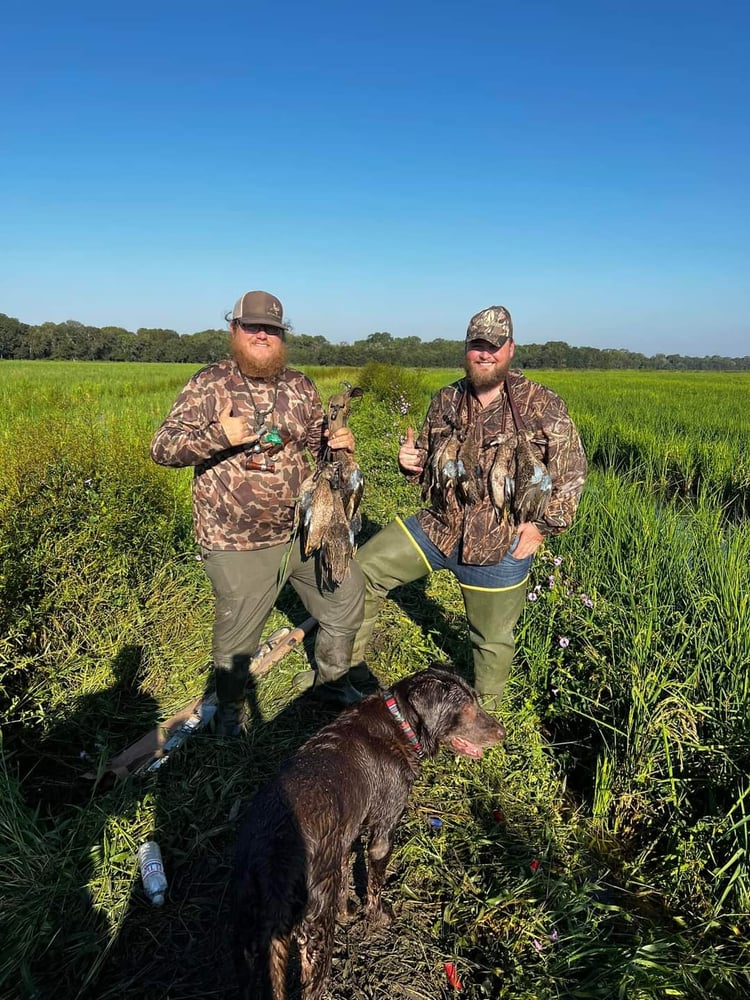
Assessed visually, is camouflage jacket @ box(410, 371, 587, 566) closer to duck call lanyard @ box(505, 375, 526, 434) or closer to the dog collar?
duck call lanyard @ box(505, 375, 526, 434)

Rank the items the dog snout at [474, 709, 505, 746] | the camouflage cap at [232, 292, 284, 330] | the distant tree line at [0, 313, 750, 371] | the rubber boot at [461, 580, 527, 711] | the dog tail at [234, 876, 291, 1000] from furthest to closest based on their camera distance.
A: 1. the distant tree line at [0, 313, 750, 371]
2. the rubber boot at [461, 580, 527, 711]
3. the camouflage cap at [232, 292, 284, 330]
4. the dog snout at [474, 709, 505, 746]
5. the dog tail at [234, 876, 291, 1000]

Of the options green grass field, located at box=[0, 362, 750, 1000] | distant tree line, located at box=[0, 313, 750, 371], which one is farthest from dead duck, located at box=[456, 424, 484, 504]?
distant tree line, located at box=[0, 313, 750, 371]

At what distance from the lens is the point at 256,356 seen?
321 centimetres

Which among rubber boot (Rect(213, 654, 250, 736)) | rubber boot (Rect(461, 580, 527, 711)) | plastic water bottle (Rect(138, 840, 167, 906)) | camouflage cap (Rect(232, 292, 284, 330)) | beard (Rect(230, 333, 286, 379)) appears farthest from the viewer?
rubber boot (Rect(461, 580, 527, 711))

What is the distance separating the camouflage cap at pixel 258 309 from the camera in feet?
10.1

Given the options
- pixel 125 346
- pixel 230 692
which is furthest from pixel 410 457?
pixel 125 346

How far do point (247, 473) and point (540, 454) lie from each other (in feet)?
5.85

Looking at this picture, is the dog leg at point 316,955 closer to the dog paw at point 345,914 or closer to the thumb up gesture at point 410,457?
the dog paw at point 345,914

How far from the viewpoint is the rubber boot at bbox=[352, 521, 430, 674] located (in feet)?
12.1

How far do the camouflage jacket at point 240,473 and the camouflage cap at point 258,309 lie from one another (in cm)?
36

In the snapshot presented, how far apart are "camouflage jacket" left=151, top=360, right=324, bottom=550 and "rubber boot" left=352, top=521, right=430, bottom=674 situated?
0.66 meters

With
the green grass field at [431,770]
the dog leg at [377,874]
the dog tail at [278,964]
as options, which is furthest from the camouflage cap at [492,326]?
the dog tail at [278,964]

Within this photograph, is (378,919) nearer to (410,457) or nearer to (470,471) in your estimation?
(470,471)

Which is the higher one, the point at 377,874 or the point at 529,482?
the point at 529,482
